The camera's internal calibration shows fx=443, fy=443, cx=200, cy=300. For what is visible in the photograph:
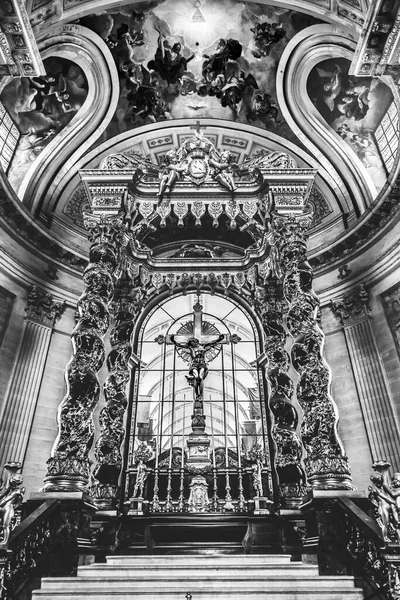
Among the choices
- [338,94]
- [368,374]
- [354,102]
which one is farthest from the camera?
[338,94]

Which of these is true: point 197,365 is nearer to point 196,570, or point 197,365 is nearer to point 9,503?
point 196,570

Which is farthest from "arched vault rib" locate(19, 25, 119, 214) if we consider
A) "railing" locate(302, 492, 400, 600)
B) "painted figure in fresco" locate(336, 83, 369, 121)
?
"railing" locate(302, 492, 400, 600)

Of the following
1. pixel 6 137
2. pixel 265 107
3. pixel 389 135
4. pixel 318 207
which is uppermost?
pixel 265 107

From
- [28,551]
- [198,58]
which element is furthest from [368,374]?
[198,58]

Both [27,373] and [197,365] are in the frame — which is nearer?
[197,365]

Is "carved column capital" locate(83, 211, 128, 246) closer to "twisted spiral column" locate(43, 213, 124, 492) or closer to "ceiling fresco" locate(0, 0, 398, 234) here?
"twisted spiral column" locate(43, 213, 124, 492)

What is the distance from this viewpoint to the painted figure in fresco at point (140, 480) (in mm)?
9009

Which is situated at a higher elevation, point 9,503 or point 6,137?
point 6,137

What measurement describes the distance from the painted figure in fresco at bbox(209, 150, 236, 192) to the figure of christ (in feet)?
11.6

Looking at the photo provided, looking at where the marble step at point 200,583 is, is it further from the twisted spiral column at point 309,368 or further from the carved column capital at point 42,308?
the carved column capital at point 42,308

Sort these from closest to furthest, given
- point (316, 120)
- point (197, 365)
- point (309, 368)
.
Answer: point (309, 368) → point (197, 365) → point (316, 120)

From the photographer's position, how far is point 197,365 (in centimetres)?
993

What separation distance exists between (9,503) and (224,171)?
760 cm

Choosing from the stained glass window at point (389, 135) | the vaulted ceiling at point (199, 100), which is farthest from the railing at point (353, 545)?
the stained glass window at point (389, 135)
